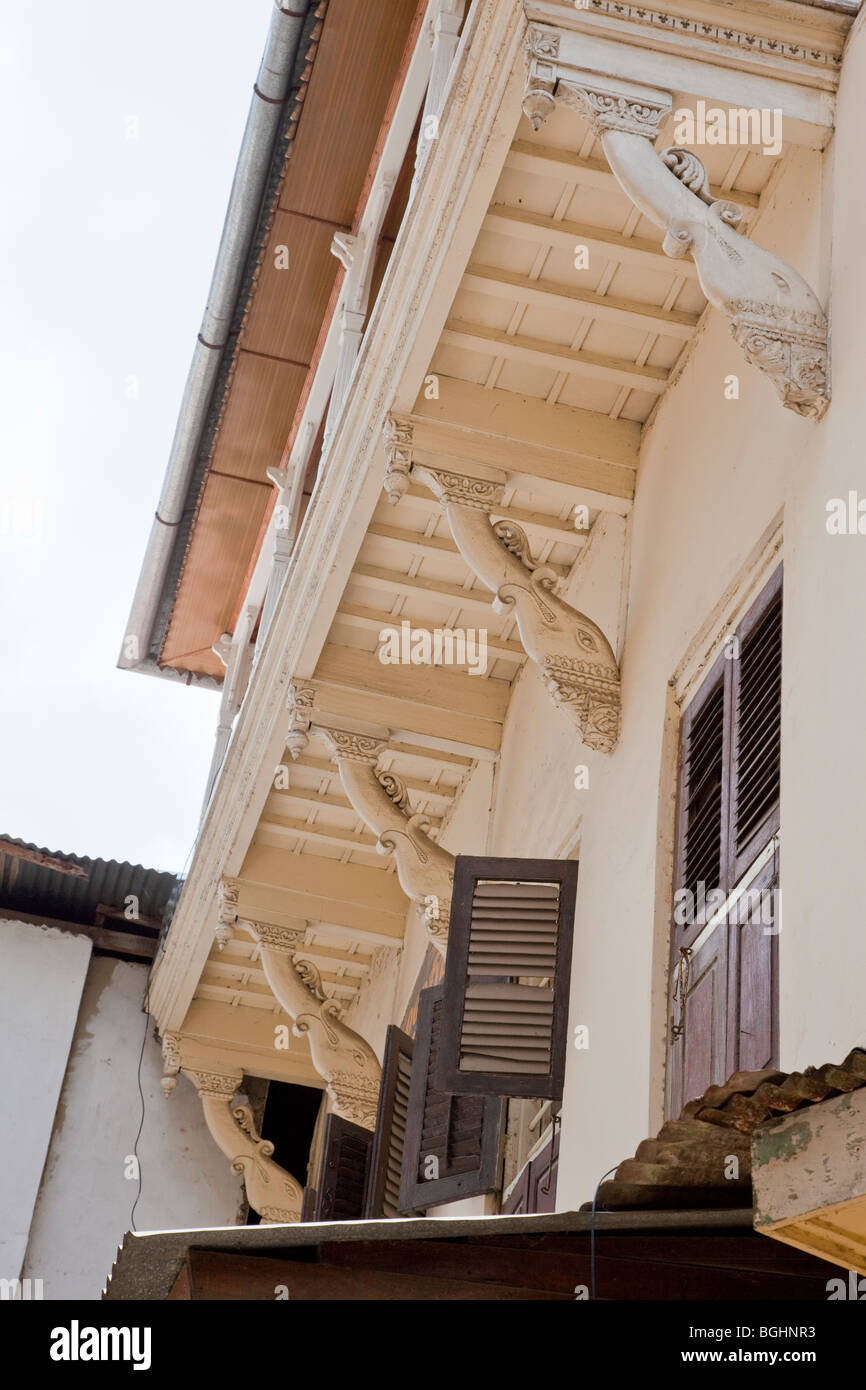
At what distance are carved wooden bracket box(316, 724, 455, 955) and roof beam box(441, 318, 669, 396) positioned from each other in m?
2.65

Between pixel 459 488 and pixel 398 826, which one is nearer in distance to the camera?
pixel 459 488

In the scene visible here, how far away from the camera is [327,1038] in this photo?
11977 mm

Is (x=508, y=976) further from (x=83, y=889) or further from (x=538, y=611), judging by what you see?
(x=83, y=889)

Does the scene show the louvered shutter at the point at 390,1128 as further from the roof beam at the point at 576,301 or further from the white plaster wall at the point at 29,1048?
the roof beam at the point at 576,301

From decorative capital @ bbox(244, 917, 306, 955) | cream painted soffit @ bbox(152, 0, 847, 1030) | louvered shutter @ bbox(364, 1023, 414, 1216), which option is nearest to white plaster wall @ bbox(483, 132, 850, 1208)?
cream painted soffit @ bbox(152, 0, 847, 1030)

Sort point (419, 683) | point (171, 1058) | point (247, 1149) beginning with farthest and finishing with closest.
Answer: point (171, 1058) < point (247, 1149) < point (419, 683)

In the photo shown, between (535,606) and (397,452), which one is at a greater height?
(397,452)

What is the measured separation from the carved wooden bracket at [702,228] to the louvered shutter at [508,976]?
3.09 metres

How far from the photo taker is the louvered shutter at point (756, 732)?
245 inches

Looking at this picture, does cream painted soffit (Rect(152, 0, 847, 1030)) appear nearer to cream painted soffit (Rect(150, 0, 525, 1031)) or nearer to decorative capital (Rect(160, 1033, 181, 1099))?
cream painted soffit (Rect(150, 0, 525, 1031))

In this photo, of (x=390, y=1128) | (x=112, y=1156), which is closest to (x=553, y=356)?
(x=390, y=1128)

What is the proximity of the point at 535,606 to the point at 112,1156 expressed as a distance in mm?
7315

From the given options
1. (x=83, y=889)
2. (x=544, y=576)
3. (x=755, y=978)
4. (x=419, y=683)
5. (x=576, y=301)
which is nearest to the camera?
(x=755, y=978)

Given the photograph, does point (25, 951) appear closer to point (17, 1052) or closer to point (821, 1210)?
point (17, 1052)
